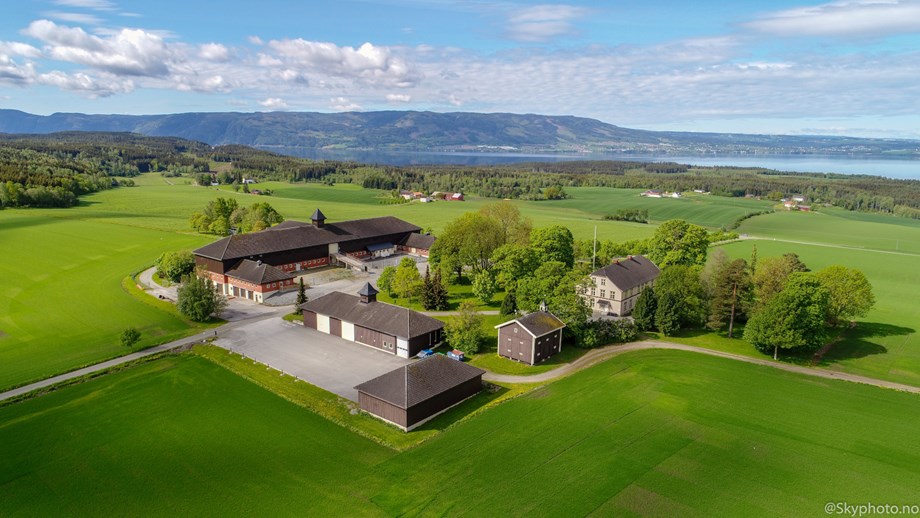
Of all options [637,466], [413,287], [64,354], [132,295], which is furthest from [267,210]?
[637,466]

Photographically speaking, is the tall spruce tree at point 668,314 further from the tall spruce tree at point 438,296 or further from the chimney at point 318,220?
the chimney at point 318,220

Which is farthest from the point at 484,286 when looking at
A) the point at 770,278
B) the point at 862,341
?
the point at 862,341

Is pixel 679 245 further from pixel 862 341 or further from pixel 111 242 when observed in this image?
pixel 111 242

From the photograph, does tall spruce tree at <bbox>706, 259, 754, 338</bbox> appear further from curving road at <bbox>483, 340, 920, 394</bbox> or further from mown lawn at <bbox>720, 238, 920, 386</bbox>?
mown lawn at <bbox>720, 238, 920, 386</bbox>

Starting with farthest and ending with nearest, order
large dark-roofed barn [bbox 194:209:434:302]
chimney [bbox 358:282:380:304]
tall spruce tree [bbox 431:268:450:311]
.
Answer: large dark-roofed barn [bbox 194:209:434:302]
tall spruce tree [bbox 431:268:450:311]
chimney [bbox 358:282:380:304]

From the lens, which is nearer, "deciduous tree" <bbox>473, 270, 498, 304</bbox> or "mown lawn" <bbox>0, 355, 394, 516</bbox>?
"mown lawn" <bbox>0, 355, 394, 516</bbox>

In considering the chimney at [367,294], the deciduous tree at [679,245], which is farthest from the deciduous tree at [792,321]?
the chimney at [367,294]

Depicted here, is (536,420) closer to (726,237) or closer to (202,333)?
(202,333)

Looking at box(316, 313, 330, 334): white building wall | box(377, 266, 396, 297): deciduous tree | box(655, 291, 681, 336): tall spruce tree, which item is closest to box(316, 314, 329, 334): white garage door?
box(316, 313, 330, 334): white building wall
